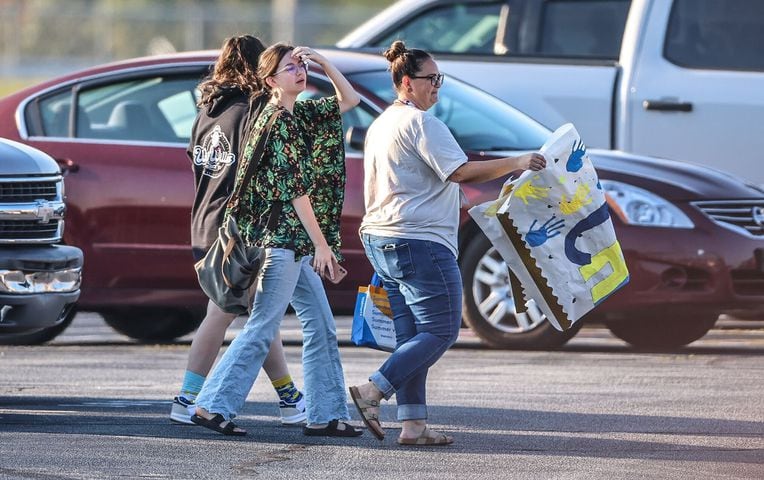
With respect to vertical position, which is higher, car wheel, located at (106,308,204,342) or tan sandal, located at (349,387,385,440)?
tan sandal, located at (349,387,385,440)

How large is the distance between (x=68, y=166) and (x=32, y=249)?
8.86ft

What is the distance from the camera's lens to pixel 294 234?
6996 millimetres

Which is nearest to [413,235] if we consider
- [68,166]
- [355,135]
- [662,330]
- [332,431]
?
[332,431]

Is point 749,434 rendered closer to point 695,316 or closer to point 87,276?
point 695,316

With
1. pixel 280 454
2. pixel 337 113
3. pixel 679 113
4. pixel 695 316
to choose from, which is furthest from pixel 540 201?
pixel 679 113

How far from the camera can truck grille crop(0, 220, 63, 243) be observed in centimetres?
751

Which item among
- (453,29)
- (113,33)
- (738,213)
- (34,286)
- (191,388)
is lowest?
(113,33)

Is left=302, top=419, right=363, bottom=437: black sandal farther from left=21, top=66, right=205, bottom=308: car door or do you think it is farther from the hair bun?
left=21, top=66, right=205, bottom=308: car door

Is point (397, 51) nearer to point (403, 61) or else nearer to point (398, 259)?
point (403, 61)

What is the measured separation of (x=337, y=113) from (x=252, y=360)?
997 millimetres

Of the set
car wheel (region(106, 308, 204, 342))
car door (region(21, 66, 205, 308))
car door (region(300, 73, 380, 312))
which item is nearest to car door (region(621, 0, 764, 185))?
car door (region(300, 73, 380, 312))

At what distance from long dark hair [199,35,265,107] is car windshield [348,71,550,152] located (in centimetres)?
315

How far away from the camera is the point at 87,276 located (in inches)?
405

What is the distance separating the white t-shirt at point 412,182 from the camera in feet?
22.2
